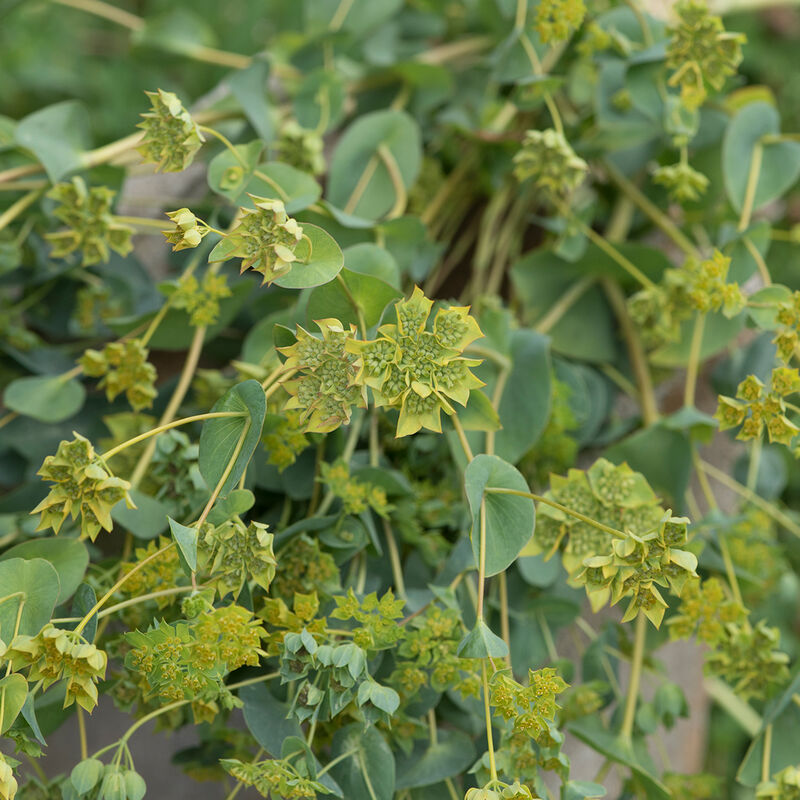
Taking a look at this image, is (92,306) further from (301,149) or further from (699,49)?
(699,49)

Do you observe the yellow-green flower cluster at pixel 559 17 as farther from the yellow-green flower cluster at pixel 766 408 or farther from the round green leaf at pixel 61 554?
the round green leaf at pixel 61 554

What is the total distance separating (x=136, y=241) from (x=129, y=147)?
134 millimetres

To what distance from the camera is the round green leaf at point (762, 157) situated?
0.43 meters

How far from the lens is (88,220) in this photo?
1.26 ft

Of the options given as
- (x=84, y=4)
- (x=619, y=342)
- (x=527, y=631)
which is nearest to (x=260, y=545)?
(x=527, y=631)

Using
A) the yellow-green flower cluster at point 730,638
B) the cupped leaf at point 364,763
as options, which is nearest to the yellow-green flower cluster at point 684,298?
the yellow-green flower cluster at point 730,638

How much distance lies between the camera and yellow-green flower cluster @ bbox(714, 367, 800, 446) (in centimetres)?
30

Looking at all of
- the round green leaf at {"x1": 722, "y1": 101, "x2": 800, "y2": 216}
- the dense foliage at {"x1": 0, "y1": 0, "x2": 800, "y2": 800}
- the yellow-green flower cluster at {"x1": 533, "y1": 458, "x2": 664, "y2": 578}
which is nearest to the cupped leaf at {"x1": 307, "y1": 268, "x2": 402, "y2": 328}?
the dense foliage at {"x1": 0, "y1": 0, "x2": 800, "y2": 800}

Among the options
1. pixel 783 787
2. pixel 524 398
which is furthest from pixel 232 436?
pixel 783 787

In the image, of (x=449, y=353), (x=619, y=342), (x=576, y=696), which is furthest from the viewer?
(x=619, y=342)

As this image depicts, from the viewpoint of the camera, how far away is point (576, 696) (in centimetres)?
38

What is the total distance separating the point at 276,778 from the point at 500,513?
0.40 ft

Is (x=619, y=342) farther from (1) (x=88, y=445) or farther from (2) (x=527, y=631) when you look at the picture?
(1) (x=88, y=445)

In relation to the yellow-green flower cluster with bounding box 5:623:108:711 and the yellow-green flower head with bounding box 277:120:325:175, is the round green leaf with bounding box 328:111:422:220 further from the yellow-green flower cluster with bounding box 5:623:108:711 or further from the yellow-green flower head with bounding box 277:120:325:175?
the yellow-green flower cluster with bounding box 5:623:108:711
